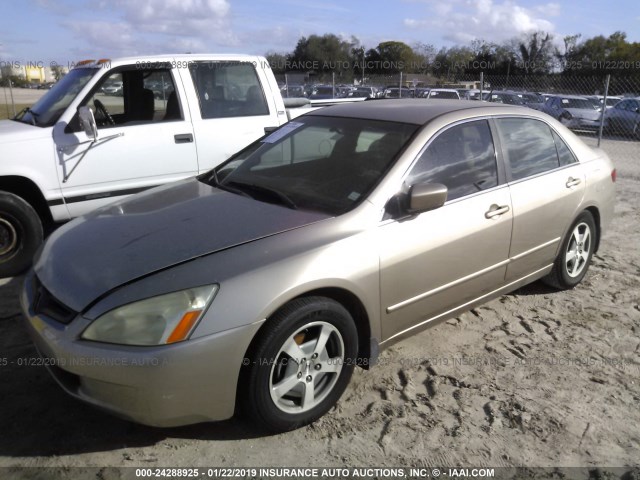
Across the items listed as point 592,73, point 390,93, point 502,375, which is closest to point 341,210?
point 502,375

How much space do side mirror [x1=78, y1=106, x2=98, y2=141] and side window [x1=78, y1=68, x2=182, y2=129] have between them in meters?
0.51

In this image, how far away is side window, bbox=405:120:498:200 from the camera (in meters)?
3.33

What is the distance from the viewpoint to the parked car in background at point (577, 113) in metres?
18.9

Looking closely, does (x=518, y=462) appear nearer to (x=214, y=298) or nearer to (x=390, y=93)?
(x=214, y=298)

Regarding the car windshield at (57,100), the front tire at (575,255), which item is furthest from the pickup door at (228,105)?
the front tire at (575,255)

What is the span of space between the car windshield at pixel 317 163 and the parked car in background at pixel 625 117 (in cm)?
1779

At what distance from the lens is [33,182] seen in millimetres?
4875

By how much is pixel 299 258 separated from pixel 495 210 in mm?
1591

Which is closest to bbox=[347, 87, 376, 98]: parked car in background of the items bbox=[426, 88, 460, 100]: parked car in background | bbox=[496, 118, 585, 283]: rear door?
bbox=[426, 88, 460, 100]: parked car in background

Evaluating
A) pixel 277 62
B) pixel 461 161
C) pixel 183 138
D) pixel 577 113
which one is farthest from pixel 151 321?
pixel 277 62

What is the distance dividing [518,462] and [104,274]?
2.20 meters

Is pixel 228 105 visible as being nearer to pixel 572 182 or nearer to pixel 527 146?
pixel 527 146

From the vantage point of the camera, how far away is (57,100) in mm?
5262

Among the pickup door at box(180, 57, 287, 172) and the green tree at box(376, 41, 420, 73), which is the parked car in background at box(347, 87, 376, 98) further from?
the green tree at box(376, 41, 420, 73)
